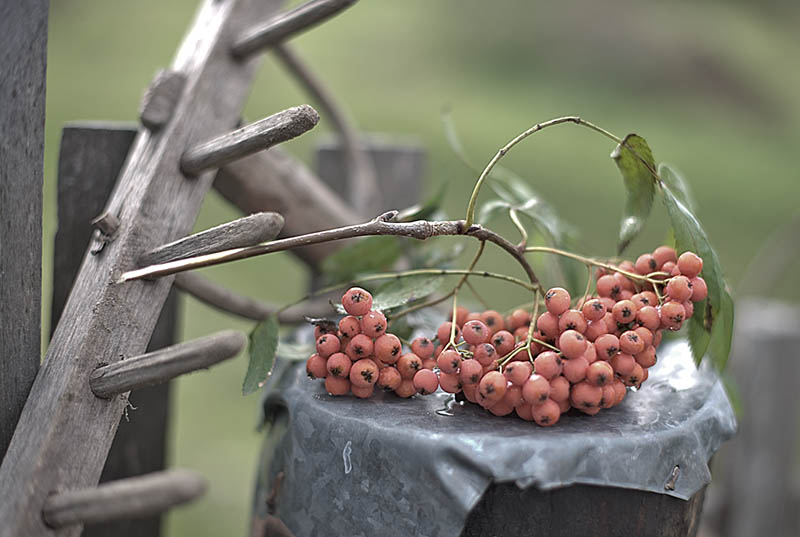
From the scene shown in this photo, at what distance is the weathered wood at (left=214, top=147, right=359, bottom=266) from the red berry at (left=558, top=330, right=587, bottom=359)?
27.4 inches

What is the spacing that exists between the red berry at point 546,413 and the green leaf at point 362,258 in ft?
1.42

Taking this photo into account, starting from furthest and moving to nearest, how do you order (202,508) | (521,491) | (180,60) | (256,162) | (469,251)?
(469,251) → (202,508) → (256,162) → (180,60) → (521,491)

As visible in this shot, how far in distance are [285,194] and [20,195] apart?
59cm

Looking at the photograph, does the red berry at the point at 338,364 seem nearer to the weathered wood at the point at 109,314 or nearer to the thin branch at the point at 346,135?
the weathered wood at the point at 109,314

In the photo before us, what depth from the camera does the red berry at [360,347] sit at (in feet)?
2.41

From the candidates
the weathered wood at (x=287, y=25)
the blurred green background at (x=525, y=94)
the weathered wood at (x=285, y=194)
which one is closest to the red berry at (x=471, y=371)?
the weathered wood at (x=287, y=25)

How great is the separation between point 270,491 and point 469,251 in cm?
253

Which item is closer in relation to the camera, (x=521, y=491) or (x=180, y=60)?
(x=521, y=491)

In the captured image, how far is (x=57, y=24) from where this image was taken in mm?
4867

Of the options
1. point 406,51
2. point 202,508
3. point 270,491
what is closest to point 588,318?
point 270,491

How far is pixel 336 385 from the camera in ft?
2.51

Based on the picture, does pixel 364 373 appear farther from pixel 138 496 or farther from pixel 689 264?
pixel 689 264

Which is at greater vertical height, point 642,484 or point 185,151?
point 185,151

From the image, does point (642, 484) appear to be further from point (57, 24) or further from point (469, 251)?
point (57, 24)
